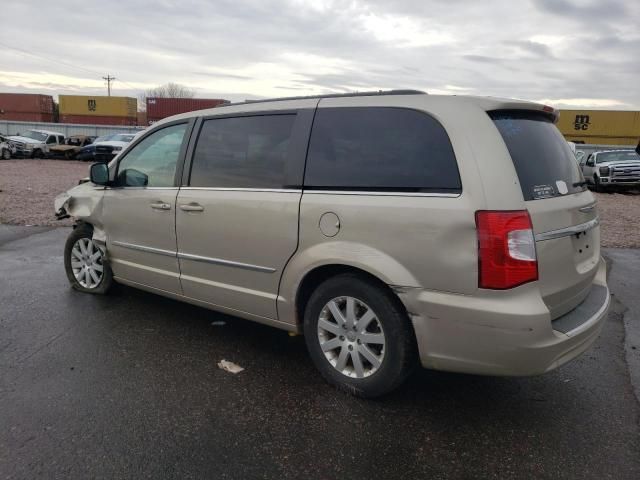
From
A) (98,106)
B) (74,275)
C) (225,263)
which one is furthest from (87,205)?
(98,106)

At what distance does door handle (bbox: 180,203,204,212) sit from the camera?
12.1 ft

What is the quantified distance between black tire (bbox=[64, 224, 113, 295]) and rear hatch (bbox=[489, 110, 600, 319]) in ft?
12.1

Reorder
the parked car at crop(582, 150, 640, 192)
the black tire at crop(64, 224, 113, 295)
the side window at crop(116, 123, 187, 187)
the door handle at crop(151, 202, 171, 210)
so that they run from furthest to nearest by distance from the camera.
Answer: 1. the parked car at crop(582, 150, 640, 192)
2. the black tire at crop(64, 224, 113, 295)
3. the side window at crop(116, 123, 187, 187)
4. the door handle at crop(151, 202, 171, 210)

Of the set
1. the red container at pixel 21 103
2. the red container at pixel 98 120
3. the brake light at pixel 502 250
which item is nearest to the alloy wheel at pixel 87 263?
→ the brake light at pixel 502 250

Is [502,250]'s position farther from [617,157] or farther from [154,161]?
[617,157]

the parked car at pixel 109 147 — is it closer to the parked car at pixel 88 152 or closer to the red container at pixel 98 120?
the parked car at pixel 88 152

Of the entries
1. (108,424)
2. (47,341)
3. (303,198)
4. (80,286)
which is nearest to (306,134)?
(303,198)

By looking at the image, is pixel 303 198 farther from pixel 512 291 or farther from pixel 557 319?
pixel 557 319

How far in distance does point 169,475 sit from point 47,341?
206cm

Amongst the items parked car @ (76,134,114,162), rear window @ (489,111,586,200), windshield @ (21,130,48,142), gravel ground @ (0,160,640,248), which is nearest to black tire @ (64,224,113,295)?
rear window @ (489,111,586,200)

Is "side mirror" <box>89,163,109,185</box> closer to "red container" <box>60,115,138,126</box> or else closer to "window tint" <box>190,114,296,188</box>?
"window tint" <box>190,114,296,188</box>

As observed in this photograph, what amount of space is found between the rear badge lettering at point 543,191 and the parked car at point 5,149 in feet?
95.0

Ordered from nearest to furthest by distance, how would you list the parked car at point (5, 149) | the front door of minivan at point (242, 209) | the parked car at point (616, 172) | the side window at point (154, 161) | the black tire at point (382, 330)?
the black tire at point (382, 330) < the front door of minivan at point (242, 209) < the side window at point (154, 161) < the parked car at point (616, 172) < the parked car at point (5, 149)

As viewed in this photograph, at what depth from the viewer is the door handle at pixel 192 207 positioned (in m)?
3.70
